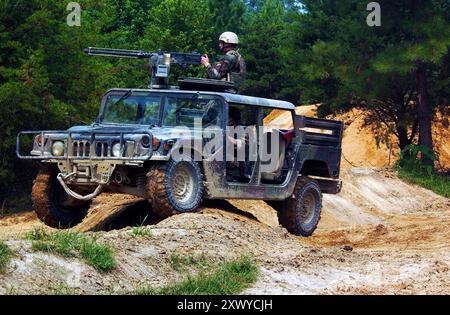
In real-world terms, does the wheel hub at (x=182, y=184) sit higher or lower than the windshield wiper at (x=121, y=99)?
lower

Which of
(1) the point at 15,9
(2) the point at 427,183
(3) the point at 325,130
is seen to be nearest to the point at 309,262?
(3) the point at 325,130

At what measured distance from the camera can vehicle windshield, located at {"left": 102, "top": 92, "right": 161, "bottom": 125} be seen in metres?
13.4

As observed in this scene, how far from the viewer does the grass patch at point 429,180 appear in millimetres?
23081

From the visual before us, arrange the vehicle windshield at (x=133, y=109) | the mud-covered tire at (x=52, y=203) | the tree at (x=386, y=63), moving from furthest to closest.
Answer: the tree at (x=386, y=63) → the vehicle windshield at (x=133, y=109) → the mud-covered tire at (x=52, y=203)

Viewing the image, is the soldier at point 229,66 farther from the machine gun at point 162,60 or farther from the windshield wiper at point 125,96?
the windshield wiper at point 125,96

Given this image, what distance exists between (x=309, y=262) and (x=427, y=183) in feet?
42.9

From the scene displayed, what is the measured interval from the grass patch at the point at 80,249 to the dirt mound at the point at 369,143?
58.6ft

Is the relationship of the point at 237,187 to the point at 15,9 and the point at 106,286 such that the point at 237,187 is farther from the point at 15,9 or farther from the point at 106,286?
the point at 15,9

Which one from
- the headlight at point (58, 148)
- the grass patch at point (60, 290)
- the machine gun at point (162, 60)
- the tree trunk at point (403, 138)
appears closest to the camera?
the grass patch at point (60, 290)

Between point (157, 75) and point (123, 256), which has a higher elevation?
point (157, 75)

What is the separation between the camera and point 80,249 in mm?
9289

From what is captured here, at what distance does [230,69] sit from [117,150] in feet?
9.23

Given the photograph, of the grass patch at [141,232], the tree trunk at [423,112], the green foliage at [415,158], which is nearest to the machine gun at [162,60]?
the grass patch at [141,232]

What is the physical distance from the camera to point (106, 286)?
883 centimetres
